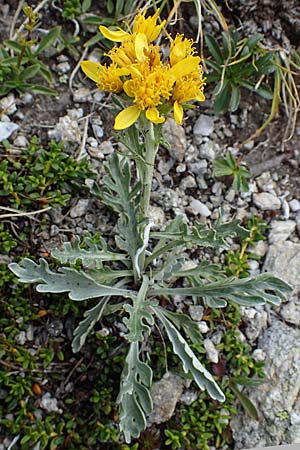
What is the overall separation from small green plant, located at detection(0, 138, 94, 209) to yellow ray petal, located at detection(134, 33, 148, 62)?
81 cm

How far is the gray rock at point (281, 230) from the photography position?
2.62 m

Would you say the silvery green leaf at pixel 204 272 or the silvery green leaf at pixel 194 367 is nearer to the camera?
the silvery green leaf at pixel 194 367

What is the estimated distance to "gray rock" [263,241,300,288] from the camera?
254cm

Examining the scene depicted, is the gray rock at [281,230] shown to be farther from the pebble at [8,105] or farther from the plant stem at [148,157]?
the pebble at [8,105]

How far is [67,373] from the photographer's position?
2.34 metres

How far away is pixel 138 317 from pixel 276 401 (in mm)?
682

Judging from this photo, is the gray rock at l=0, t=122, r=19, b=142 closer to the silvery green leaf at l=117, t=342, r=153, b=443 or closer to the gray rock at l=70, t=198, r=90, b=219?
the gray rock at l=70, t=198, r=90, b=219

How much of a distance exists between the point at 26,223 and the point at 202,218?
67cm

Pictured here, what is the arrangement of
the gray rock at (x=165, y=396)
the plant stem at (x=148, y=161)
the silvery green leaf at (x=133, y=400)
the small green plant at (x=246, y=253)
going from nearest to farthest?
1. the plant stem at (x=148, y=161)
2. the silvery green leaf at (x=133, y=400)
3. the gray rock at (x=165, y=396)
4. the small green plant at (x=246, y=253)

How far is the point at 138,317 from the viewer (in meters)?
2.01

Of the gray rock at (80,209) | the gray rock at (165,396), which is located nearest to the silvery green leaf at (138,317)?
the gray rock at (165,396)

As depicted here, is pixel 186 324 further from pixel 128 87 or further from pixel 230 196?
pixel 128 87

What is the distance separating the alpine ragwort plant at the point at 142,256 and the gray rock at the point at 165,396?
0.08m

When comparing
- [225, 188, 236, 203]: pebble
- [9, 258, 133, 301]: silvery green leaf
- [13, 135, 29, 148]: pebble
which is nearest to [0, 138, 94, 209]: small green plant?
[13, 135, 29, 148]: pebble
